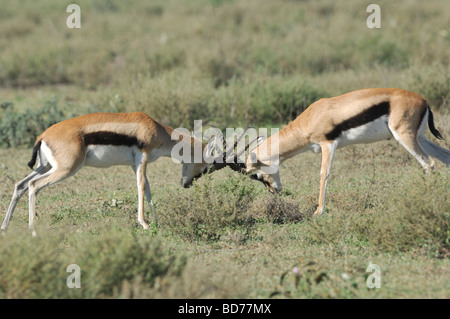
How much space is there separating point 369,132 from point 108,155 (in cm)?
306

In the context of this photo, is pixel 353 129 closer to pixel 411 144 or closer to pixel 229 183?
pixel 411 144

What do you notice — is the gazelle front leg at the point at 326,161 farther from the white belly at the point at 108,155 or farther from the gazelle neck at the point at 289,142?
the white belly at the point at 108,155

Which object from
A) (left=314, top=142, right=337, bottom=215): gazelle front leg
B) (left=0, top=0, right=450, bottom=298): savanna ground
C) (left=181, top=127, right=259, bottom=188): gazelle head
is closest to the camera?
(left=0, top=0, right=450, bottom=298): savanna ground

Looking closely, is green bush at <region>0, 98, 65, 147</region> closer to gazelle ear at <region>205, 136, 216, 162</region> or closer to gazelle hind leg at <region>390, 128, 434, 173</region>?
gazelle ear at <region>205, 136, 216, 162</region>

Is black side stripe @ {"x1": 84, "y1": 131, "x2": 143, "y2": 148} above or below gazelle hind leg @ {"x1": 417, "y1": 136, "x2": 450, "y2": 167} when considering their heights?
above

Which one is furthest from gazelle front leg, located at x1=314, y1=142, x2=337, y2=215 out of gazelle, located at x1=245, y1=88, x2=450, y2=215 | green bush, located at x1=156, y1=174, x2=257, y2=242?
green bush, located at x1=156, y1=174, x2=257, y2=242

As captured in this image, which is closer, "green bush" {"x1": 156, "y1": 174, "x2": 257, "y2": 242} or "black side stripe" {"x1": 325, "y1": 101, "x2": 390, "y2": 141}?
"green bush" {"x1": 156, "y1": 174, "x2": 257, "y2": 242}

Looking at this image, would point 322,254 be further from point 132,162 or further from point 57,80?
point 57,80

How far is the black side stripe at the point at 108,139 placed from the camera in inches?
262

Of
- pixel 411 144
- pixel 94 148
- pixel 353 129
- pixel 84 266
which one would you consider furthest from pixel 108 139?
pixel 411 144

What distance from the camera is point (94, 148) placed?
264 inches

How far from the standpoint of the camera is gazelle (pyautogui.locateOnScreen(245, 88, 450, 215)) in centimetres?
705

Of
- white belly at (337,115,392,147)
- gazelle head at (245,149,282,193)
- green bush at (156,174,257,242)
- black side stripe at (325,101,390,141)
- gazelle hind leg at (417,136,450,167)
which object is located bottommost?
green bush at (156,174,257,242)
